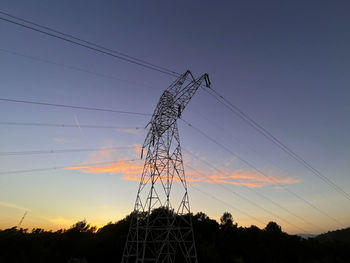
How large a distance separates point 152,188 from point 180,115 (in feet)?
24.0

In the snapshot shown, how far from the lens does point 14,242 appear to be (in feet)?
104

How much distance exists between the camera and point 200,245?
40.8 meters

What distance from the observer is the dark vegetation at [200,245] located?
3175 cm

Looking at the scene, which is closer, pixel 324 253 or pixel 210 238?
pixel 210 238

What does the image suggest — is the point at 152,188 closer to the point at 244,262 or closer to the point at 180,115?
the point at 180,115

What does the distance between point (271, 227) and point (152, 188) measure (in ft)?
198

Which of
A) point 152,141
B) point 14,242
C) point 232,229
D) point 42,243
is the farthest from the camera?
point 232,229

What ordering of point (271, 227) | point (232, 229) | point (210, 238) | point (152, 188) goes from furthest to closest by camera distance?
point (271, 227) < point (232, 229) < point (210, 238) < point (152, 188)

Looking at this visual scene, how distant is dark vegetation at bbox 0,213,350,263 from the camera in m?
31.8

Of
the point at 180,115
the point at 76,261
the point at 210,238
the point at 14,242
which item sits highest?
the point at 180,115

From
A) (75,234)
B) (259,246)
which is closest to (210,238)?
(259,246)

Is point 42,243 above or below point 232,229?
below

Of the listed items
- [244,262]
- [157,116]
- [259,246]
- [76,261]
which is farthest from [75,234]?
[259,246]

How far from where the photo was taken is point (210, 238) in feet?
151
